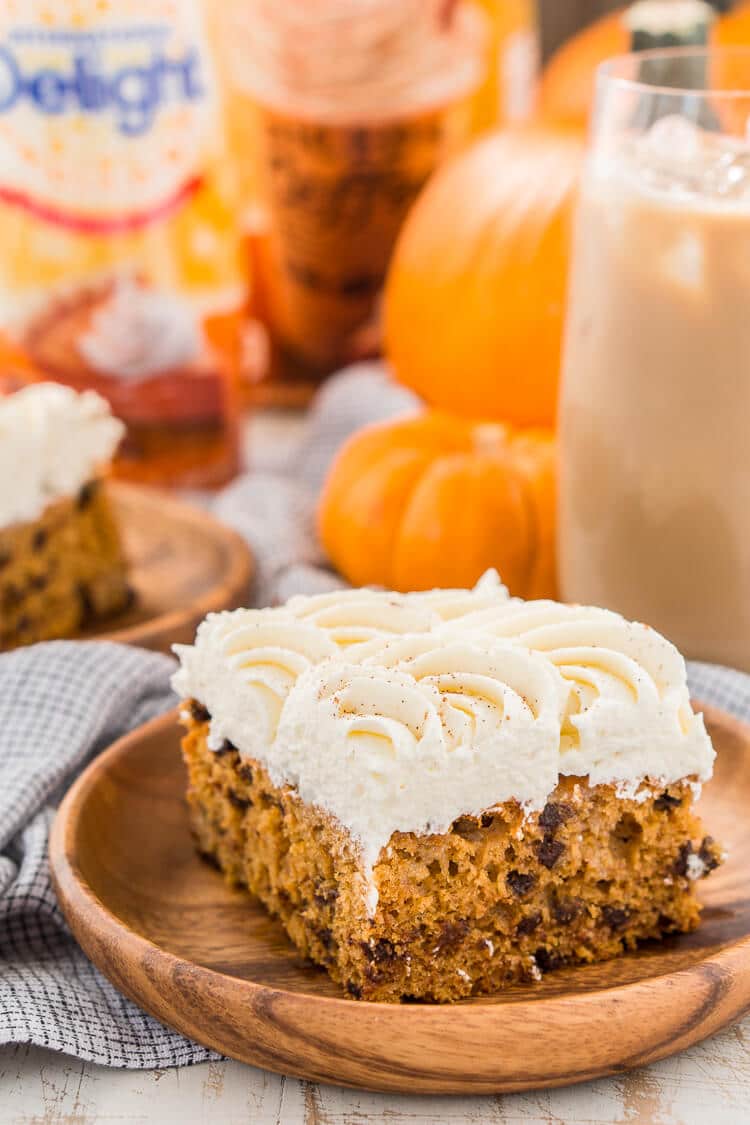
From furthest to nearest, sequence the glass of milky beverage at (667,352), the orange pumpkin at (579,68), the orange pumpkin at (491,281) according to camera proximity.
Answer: the orange pumpkin at (579,68) < the orange pumpkin at (491,281) < the glass of milky beverage at (667,352)

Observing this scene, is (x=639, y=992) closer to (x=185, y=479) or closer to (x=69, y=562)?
(x=69, y=562)

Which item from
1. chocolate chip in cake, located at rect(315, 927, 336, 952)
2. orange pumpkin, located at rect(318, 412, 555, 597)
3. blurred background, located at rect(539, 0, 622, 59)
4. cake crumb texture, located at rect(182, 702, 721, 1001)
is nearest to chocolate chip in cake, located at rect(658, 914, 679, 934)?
cake crumb texture, located at rect(182, 702, 721, 1001)

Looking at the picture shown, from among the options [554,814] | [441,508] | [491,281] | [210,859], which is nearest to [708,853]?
[554,814]

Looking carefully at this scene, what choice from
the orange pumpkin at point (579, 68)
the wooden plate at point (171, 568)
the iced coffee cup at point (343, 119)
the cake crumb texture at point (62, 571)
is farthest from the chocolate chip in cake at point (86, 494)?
the orange pumpkin at point (579, 68)

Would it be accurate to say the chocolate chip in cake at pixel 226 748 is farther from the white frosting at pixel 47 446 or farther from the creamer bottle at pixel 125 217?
the creamer bottle at pixel 125 217

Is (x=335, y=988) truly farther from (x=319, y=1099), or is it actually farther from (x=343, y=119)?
(x=343, y=119)
